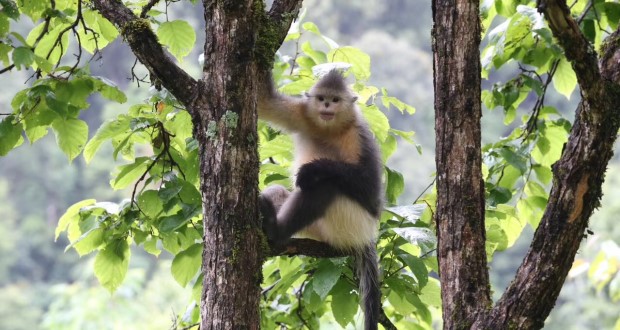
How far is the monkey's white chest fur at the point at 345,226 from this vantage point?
4043 mm

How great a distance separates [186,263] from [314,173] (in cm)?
84

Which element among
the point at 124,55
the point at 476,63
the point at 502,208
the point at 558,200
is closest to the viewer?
the point at 558,200

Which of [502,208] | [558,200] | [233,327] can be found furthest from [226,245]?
[502,208]

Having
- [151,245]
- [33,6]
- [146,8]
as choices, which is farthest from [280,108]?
[33,6]

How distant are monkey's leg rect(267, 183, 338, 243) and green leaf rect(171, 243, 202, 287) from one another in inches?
15.9

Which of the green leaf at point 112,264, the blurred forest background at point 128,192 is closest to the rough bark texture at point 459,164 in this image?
the green leaf at point 112,264

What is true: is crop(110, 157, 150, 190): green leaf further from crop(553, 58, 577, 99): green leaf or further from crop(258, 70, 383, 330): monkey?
crop(553, 58, 577, 99): green leaf

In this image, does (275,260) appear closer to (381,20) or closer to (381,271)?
(381,271)

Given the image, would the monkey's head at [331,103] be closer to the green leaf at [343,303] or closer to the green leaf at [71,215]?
the green leaf at [343,303]

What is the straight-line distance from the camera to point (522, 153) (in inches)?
164

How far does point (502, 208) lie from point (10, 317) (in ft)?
70.9

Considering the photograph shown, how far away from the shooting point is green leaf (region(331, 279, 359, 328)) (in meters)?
3.51

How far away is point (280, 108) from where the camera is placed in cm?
440

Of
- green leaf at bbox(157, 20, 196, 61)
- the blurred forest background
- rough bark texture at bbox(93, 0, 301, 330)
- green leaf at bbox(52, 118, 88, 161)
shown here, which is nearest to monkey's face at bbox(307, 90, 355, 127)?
green leaf at bbox(157, 20, 196, 61)
